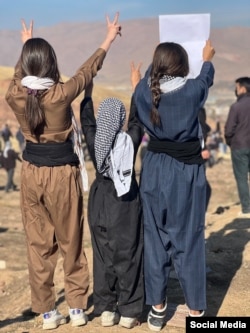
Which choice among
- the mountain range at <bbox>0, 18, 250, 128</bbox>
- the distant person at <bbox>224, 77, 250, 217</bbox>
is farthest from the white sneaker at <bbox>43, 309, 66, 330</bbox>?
the mountain range at <bbox>0, 18, 250, 128</bbox>

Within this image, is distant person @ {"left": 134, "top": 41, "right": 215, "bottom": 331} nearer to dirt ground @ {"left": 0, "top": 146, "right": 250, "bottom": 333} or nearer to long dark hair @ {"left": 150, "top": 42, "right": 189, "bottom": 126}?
Result: long dark hair @ {"left": 150, "top": 42, "right": 189, "bottom": 126}

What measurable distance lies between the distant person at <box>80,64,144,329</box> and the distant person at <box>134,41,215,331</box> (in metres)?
0.08

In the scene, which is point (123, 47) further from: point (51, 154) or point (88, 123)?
point (51, 154)

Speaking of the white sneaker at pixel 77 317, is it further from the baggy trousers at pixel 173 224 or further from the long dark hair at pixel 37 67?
the long dark hair at pixel 37 67

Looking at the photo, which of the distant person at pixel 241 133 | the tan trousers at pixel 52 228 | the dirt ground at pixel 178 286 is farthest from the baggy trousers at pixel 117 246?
the distant person at pixel 241 133

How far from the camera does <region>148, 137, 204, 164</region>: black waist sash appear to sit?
12.6ft

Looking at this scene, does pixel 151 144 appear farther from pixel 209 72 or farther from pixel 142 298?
pixel 142 298

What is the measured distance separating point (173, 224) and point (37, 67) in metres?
1.26

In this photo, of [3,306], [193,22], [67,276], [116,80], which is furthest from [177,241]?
[116,80]

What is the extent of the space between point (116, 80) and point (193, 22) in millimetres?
109509

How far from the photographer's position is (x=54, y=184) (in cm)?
390

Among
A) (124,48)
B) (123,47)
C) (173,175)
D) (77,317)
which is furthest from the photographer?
(123,47)

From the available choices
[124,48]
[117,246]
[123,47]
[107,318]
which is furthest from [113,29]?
[123,47]

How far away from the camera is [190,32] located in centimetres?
406
